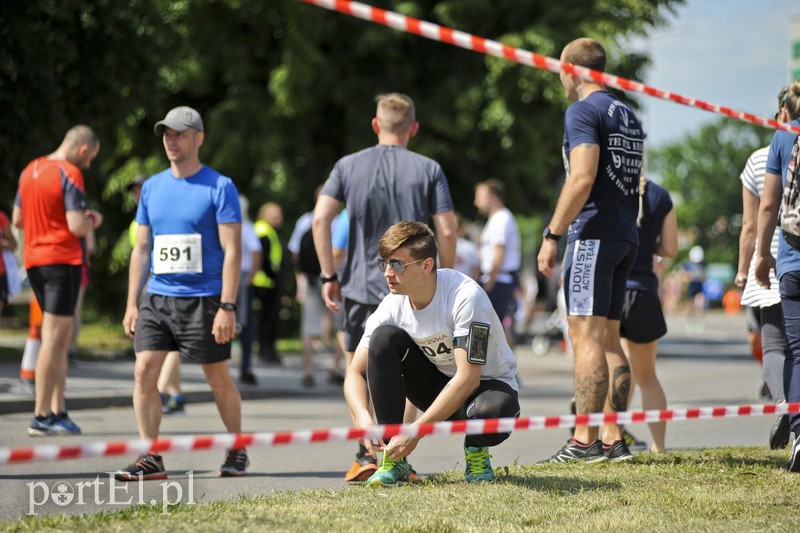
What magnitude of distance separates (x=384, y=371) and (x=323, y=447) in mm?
2975

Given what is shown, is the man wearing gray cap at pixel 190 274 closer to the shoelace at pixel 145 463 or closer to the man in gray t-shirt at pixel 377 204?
the shoelace at pixel 145 463

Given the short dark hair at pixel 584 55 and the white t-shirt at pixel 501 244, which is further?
the white t-shirt at pixel 501 244

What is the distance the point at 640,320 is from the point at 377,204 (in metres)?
1.83

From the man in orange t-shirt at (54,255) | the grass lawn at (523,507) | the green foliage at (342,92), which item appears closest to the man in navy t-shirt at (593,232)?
the grass lawn at (523,507)

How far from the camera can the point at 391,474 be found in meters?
5.53

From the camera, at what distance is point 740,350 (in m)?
23.4

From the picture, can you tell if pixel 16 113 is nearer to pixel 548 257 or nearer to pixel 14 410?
pixel 14 410

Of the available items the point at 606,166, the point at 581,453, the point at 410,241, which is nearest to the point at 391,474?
the point at 410,241

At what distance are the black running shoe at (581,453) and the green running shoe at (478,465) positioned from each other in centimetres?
90

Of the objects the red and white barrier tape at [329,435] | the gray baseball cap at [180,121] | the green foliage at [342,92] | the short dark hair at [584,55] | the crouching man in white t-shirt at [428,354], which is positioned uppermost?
the green foliage at [342,92]

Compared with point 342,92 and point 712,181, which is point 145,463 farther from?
point 712,181

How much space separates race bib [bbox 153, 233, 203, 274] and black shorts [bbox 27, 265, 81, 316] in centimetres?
182

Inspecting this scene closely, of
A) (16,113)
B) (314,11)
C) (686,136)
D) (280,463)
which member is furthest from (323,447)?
(686,136)

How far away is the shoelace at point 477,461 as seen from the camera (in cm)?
565
